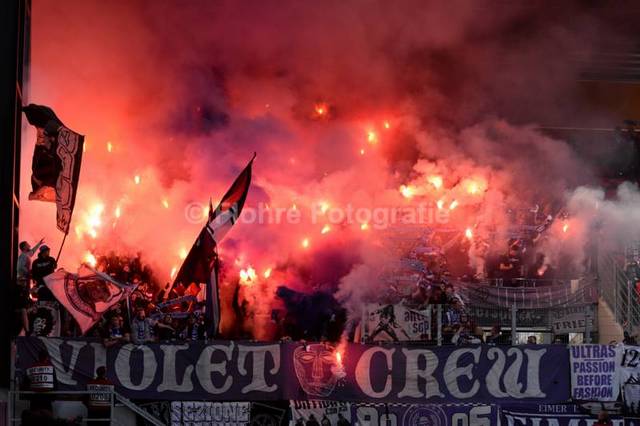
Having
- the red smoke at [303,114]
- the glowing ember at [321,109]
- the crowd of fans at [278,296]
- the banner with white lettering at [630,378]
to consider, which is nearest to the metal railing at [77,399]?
the crowd of fans at [278,296]

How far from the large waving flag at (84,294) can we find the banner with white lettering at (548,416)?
5.17 metres

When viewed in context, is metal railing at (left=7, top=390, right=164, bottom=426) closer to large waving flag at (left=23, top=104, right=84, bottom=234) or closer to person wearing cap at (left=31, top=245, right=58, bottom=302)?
person wearing cap at (left=31, top=245, right=58, bottom=302)

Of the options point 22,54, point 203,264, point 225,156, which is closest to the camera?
point 22,54

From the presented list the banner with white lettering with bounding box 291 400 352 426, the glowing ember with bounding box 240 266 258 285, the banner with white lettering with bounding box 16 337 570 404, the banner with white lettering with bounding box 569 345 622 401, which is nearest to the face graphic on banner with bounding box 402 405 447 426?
the banner with white lettering with bounding box 16 337 570 404

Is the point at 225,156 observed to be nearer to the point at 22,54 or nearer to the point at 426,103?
the point at 426,103

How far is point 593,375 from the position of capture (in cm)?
1292

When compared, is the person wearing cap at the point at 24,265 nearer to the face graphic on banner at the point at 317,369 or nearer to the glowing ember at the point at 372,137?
the face graphic on banner at the point at 317,369

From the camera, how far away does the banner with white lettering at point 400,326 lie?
13.3 meters

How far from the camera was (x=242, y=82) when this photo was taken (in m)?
18.6

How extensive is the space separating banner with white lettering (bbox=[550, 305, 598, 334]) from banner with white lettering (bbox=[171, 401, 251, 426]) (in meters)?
6.26

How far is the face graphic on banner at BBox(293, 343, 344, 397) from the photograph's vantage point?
1258cm

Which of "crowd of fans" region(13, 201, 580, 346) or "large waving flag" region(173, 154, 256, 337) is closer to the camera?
"crowd of fans" region(13, 201, 580, 346)

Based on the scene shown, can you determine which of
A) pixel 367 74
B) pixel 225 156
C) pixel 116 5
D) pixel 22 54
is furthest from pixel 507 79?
pixel 22 54

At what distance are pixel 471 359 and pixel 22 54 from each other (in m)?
6.92
